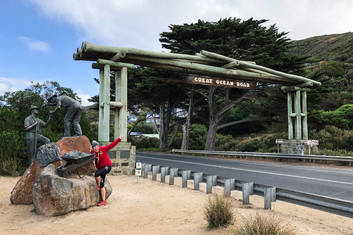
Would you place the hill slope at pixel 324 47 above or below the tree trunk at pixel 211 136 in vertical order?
above

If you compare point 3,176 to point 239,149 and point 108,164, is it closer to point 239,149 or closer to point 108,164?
point 108,164

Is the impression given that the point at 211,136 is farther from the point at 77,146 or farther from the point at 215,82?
the point at 77,146

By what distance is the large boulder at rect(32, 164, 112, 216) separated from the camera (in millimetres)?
6168

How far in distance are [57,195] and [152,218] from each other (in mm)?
2126

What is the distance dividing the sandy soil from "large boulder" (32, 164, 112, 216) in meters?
0.15

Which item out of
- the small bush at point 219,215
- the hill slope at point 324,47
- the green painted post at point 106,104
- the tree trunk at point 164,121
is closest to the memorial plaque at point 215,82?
the green painted post at point 106,104

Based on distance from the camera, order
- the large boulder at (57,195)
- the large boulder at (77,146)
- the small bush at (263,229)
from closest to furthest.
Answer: the small bush at (263,229) → the large boulder at (57,195) → the large boulder at (77,146)

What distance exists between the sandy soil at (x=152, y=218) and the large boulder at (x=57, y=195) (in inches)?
6.1

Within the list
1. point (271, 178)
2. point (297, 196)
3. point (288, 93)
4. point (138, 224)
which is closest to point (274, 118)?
point (288, 93)

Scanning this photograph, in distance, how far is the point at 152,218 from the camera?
19.5 feet

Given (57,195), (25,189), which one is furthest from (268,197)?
(25,189)

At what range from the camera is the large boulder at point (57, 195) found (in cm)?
617

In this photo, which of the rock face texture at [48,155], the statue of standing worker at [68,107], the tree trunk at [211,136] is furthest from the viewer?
the tree trunk at [211,136]

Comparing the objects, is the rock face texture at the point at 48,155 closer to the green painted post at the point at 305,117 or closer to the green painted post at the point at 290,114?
the green painted post at the point at 290,114
